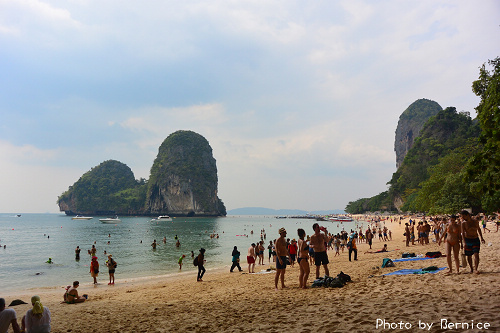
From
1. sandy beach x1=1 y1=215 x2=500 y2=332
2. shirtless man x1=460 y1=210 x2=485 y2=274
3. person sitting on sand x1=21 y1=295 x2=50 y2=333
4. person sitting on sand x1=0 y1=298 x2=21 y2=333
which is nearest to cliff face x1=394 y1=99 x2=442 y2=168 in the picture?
shirtless man x1=460 y1=210 x2=485 y2=274

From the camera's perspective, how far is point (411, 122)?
155500mm

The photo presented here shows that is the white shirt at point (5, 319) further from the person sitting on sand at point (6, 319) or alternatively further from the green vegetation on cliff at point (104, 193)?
the green vegetation on cliff at point (104, 193)

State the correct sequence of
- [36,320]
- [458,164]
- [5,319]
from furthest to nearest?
[458,164]
[36,320]
[5,319]

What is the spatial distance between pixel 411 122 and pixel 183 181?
12218 cm

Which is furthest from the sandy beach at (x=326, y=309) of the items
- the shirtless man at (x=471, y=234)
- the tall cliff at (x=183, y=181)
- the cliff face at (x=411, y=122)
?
the cliff face at (x=411, y=122)

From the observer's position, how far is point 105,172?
575ft

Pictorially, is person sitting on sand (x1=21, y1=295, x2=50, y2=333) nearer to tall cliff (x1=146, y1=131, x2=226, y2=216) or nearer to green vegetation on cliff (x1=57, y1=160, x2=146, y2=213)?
tall cliff (x1=146, y1=131, x2=226, y2=216)

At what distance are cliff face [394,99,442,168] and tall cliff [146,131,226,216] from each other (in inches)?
4097

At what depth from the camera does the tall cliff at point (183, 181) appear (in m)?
142

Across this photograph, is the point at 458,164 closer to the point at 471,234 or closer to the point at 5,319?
the point at 471,234

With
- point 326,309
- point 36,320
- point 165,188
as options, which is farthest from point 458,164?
point 165,188

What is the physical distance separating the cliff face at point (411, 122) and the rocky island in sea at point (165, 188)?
10408cm

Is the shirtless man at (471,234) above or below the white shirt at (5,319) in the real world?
above

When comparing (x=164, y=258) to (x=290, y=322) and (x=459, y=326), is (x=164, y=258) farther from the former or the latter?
(x=459, y=326)
